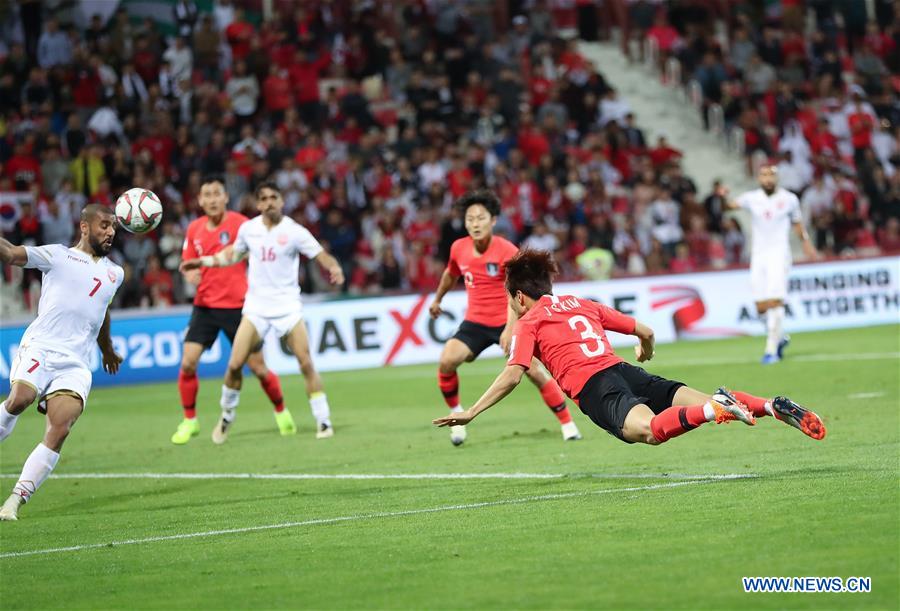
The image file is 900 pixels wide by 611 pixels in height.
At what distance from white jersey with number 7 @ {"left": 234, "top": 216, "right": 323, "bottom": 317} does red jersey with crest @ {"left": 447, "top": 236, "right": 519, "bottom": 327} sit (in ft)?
5.92

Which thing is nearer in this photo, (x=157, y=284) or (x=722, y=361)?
(x=722, y=361)

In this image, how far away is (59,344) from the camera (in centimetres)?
1073

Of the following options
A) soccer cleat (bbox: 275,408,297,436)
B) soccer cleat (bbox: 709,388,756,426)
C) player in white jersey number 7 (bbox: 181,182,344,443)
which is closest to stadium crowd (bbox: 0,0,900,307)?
soccer cleat (bbox: 275,408,297,436)

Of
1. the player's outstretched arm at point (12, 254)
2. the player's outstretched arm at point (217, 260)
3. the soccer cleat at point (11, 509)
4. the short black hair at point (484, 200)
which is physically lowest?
the soccer cleat at point (11, 509)

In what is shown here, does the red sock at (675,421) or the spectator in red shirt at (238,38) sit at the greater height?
the spectator in red shirt at (238,38)

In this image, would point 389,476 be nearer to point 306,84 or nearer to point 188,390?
point 188,390

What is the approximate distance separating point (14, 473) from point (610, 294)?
43.7 feet

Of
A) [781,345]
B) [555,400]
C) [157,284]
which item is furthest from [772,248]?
[157,284]

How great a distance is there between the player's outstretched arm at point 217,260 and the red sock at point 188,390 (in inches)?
55.8

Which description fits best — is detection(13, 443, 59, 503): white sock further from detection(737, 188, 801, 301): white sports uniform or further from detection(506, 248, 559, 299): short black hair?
detection(737, 188, 801, 301): white sports uniform

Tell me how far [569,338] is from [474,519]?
1492 millimetres

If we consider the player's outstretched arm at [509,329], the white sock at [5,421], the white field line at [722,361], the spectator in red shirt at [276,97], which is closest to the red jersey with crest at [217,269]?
the player's outstretched arm at [509,329]

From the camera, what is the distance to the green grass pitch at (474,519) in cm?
705

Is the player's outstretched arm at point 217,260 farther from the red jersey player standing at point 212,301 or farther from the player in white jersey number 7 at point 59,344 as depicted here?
the player in white jersey number 7 at point 59,344
